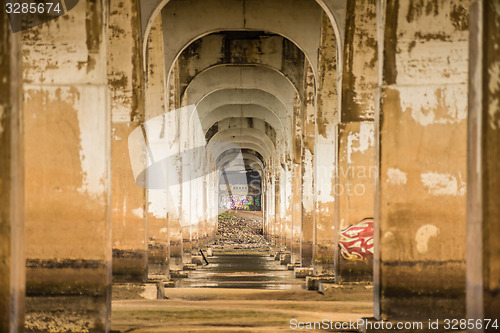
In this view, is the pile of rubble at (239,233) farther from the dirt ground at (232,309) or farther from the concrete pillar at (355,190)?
the concrete pillar at (355,190)

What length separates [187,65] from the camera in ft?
63.2

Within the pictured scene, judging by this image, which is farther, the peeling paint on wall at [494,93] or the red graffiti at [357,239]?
the red graffiti at [357,239]

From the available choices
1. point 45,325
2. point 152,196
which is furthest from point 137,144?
point 45,325

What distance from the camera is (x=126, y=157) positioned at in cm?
1195

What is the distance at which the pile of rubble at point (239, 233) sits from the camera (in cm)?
3900

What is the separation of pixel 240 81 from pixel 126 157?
10819mm

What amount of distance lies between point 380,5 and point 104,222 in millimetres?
4425

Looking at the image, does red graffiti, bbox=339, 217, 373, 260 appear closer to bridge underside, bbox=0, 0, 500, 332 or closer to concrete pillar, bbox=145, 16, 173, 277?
bridge underside, bbox=0, 0, 500, 332

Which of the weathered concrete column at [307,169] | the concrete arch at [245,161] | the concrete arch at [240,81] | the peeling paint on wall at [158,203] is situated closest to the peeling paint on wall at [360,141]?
the peeling paint on wall at [158,203]

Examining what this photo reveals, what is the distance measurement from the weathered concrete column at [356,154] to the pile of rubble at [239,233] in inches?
983

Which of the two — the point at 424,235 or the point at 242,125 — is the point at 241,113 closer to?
the point at 242,125

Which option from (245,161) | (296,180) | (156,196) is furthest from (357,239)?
(245,161)

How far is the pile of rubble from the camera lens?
39000 mm

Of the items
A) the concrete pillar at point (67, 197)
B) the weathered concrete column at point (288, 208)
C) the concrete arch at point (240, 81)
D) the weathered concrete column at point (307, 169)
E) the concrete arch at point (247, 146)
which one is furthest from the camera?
the concrete arch at point (247, 146)
